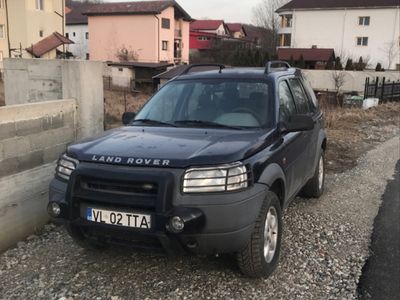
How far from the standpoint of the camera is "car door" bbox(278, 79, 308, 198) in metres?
A: 4.61

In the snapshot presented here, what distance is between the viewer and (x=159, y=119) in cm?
484

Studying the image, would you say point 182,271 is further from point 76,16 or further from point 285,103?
point 76,16

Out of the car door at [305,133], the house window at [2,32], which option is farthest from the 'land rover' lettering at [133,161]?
the house window at [2,32]

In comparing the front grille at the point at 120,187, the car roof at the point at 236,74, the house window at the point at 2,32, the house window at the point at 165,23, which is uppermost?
the house window at the point at 165,23

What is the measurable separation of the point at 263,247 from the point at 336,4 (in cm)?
6519

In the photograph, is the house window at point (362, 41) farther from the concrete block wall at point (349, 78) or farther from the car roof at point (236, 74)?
the car roof at point (236, 74)

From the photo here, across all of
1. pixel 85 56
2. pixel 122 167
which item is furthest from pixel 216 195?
pixel 85 56

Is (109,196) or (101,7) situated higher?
(101,7)

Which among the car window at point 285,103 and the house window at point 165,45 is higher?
the house window at point 165,45

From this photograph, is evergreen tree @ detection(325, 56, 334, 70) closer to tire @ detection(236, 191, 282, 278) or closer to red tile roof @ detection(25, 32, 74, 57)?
red tile roof @ detection(25, 32, 74, 57)

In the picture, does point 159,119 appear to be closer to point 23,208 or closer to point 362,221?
point 23,208

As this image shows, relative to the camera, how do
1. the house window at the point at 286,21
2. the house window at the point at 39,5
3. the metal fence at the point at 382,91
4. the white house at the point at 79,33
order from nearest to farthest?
the metal fence at the point at 382,91 → the house window at the point at 39,5 → the house window at the point at 286,21 → the white house at the point at 79,33

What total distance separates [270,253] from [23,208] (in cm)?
269

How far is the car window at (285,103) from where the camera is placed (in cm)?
475
